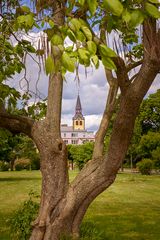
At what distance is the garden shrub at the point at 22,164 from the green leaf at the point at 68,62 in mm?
78843

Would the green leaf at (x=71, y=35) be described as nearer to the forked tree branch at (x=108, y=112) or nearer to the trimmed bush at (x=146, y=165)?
the forked tree branch at (x=108, y=112)

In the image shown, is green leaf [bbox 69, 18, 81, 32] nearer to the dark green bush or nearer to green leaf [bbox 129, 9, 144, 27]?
green leaf [bbox 129, 9, 144, 27]

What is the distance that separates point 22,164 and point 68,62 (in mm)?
79618

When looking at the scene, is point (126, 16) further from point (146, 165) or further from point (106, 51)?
point (146, 165)

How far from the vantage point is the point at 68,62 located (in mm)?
2588

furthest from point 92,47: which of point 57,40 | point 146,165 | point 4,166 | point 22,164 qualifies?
point 22,164

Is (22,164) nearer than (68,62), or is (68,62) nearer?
(68,62)

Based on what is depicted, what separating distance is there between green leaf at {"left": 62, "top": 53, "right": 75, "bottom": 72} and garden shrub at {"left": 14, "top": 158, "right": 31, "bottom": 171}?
7884 cm

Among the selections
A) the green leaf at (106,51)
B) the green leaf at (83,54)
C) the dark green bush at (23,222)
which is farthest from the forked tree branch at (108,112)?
the green leaf at (106,51)

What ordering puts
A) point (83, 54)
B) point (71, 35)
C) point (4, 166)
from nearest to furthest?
point (83, 54), point (71, 35), point (4, 166)

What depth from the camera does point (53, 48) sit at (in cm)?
280

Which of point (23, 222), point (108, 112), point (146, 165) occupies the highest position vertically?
point (108, 112)

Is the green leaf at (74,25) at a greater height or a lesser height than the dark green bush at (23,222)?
greater

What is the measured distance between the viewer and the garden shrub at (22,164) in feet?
265
